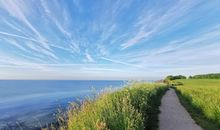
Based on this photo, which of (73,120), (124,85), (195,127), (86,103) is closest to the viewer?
(73,120)

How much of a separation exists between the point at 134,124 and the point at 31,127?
16074 millimetres

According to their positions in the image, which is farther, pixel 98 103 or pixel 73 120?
pixel 98 103

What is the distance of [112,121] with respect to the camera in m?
8.32

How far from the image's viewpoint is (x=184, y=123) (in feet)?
43.8

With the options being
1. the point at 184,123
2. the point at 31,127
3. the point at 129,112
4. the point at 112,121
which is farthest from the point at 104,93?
the point at 31,127

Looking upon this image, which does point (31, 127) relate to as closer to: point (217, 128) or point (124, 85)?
point (124, 85)

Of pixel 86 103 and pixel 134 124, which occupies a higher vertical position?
pixel 86 103

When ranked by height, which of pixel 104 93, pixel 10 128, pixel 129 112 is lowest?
pixel 10 128

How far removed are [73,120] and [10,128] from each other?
53.4 ft

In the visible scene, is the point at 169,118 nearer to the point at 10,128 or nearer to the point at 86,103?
the point at 86,103

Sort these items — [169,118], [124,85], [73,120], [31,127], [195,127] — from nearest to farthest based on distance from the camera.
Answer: [73,120]
[195,127]
[169,118]
[124,85]
[31,127]

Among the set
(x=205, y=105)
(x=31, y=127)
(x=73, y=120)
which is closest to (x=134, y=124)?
(x=73, y=120)

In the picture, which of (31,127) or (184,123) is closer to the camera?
(184,123)

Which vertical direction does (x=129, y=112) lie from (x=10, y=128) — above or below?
above
